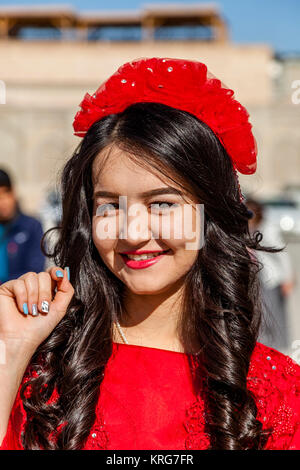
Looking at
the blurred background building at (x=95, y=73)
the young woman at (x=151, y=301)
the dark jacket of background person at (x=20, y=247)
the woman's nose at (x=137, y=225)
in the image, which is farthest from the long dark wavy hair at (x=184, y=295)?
the blurred background building at (x=95, y=73)

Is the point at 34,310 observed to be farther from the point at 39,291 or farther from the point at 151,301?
the point at 151,301

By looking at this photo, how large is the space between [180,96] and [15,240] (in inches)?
117

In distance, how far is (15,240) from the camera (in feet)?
14.4

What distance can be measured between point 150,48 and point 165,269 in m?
31.2

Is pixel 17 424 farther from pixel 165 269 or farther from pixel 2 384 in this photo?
pixel 165 269

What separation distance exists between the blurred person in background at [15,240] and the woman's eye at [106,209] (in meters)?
2.71

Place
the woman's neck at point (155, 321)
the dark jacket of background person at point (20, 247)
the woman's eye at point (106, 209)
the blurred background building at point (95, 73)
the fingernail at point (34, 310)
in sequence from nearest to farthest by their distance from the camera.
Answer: the fingernail at point (34, 310) < the woman's eye at point (106, 209) < the woman's neck at point (155, 321) < the dark jacket of background person at point (20, 247) < the blurred background building at point (95, 73)

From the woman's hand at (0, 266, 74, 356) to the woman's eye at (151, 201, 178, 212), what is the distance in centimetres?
31

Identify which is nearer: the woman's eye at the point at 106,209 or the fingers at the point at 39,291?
the fingers at the point at 39,291

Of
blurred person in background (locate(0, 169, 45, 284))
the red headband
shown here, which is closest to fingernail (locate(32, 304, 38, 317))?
the red headband

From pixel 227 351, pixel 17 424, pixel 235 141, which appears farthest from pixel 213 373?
pixel 235 141

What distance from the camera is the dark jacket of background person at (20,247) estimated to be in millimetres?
4316

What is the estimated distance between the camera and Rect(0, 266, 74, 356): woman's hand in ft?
4.89

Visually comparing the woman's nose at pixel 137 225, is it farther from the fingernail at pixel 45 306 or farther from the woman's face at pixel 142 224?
the fingernail at pixel 45 306
